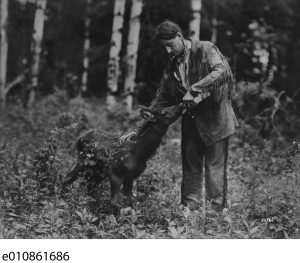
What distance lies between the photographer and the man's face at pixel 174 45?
290 inches

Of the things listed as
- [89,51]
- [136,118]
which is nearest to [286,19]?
[89,51]

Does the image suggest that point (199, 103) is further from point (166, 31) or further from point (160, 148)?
point (160, 148)

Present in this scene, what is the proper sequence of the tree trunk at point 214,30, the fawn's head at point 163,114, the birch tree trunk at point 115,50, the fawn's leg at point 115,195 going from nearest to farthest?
the fawn's head at point 163,114
the fawn's leg at point 115,195
the birch tree trunk at point 115,50
the tree trunk at point 214,30

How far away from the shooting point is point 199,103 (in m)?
7.61

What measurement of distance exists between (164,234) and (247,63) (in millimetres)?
19207

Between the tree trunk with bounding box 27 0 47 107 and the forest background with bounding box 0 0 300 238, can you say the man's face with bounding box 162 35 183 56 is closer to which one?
the forest background with bounding box 0 0 300 238

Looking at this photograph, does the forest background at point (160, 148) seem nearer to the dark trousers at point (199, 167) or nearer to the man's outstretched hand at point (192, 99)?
the dark trousers at point (199, 167)

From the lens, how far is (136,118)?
15.0 m

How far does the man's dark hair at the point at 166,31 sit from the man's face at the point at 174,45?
5 cm

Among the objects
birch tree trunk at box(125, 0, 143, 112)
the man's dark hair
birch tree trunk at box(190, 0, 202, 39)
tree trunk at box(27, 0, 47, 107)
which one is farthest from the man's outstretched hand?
tree trunk at box(27, 0, 47, 107)

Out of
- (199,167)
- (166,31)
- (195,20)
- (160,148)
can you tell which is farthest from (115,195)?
(195,20)

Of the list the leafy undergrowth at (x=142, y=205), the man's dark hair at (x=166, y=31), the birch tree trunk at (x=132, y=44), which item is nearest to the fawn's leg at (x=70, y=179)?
the leafy undergrowth at (x=142, y=205)

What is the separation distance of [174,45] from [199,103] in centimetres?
78
